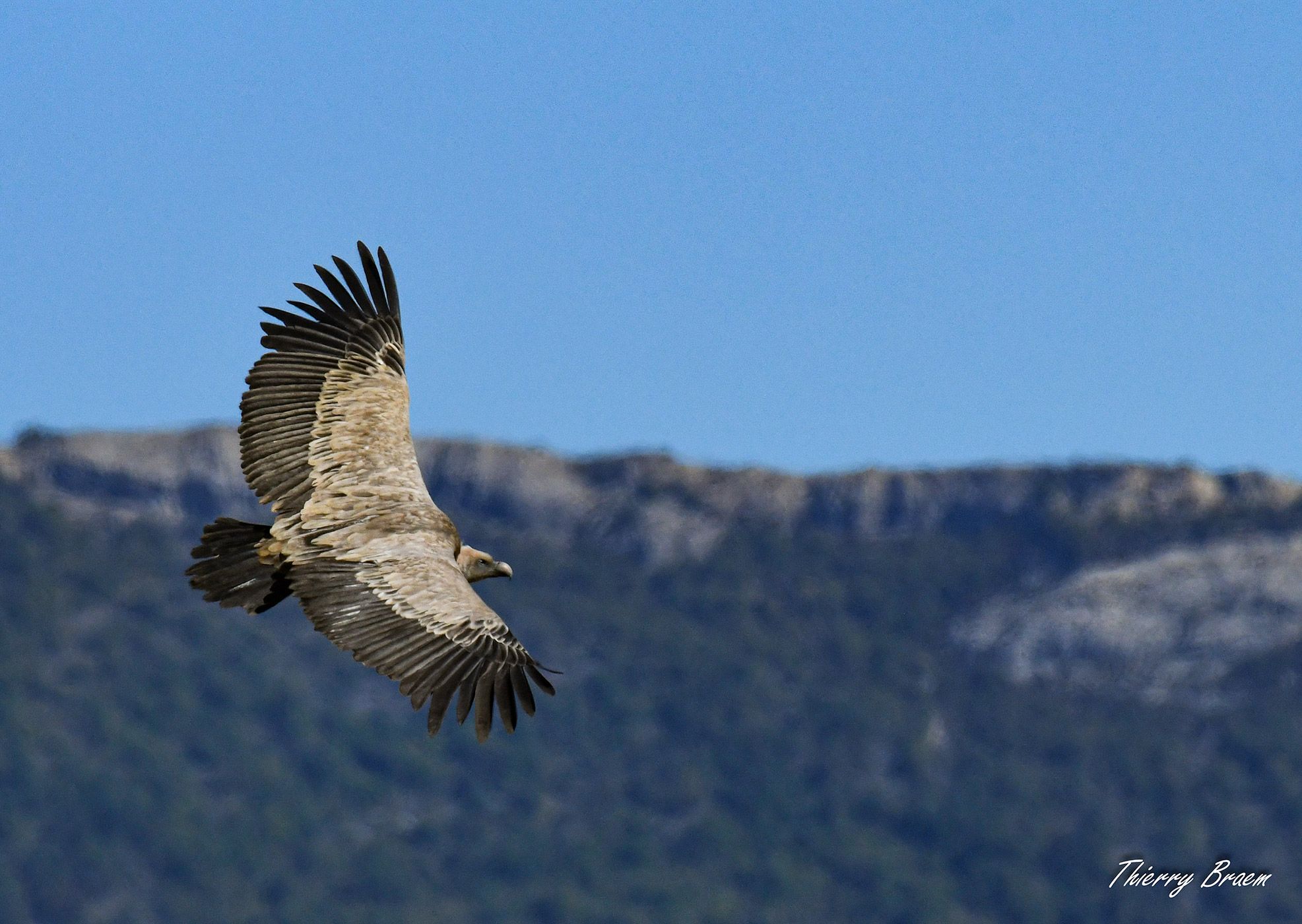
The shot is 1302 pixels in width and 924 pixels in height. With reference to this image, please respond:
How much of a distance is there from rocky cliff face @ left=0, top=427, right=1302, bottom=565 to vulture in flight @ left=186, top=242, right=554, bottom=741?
489 ft

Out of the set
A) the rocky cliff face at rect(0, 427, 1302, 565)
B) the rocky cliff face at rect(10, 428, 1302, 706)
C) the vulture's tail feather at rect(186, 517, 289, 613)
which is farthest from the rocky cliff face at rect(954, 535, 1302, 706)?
the vulture's tail feather at rect(186, 517, 289, 613)

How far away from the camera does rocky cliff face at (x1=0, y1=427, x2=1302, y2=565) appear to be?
176500 mm

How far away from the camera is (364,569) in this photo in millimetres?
18828

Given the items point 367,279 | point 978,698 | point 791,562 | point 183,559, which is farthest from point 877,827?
point 367,279

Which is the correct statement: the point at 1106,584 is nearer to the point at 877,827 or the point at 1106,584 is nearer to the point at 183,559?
the point at 877,827

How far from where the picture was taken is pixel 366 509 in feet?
64.4

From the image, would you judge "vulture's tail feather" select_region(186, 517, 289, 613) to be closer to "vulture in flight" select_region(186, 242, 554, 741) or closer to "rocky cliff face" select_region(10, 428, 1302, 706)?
"vulture in flight" select_region(186, 242, 554, 741)

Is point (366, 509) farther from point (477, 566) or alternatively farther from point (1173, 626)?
point (1173, 626)

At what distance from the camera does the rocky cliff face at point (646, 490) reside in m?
176

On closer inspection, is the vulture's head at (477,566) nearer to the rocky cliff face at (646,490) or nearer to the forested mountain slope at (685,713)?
the forested mountain slope at (685,713)

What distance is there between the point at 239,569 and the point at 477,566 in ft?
7.30

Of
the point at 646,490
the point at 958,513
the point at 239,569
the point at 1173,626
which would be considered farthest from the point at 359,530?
the point at 958,513

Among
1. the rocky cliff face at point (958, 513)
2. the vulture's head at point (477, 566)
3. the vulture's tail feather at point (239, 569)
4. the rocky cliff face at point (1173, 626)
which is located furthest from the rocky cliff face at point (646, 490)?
the vulture's tail feather at point (239, 569)

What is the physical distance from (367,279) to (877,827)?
155012 millimetres
